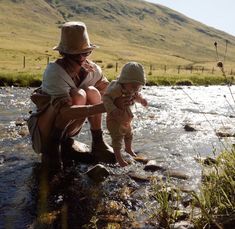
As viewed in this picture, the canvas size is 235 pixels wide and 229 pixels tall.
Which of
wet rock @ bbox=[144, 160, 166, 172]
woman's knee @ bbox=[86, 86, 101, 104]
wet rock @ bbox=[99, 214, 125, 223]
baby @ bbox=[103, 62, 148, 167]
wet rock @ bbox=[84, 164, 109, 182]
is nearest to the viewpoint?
wet rock @ bbox=[99, 214, 125, 223]

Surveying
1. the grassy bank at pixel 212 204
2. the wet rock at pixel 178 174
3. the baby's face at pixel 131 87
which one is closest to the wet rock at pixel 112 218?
the grassy bank at pixel 212 204

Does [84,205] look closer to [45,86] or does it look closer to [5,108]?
[45,86]

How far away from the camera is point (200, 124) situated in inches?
661

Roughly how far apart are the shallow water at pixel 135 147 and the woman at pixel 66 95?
2.86ft

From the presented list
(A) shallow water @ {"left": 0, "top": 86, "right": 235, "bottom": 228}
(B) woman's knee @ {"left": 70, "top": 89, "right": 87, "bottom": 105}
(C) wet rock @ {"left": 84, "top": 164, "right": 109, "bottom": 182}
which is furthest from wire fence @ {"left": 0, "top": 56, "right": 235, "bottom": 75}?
(B) woman's knee @ {"left": 70, "top": 89, "right": 87, "bottom": 105}

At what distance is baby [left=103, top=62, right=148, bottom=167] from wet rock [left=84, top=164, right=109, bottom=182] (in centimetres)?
130

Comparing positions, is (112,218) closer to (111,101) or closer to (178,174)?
(111,101)

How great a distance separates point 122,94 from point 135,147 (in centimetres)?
471

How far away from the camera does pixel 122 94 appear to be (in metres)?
7.24

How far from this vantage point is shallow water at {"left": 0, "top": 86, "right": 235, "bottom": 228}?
23.5 feet

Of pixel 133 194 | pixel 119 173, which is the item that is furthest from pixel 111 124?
pixel 119 173

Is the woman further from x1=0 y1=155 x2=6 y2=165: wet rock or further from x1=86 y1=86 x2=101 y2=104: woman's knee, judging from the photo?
x1=0 y1=155 x2=6 y2=165: wet rock

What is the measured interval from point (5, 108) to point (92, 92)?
11666mm

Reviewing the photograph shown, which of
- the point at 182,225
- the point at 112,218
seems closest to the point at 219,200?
the point at 182,225
